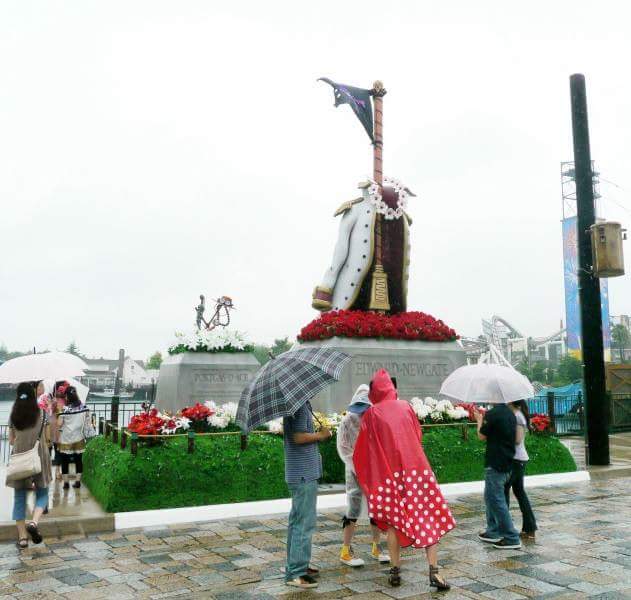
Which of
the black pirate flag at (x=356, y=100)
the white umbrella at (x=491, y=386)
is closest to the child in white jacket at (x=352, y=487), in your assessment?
the white umbrella at (x=491, y=386)

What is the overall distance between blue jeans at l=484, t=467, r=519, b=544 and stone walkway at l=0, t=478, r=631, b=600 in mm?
177

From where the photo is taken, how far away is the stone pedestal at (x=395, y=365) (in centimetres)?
1161

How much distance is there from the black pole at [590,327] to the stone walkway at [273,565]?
4642 millimetres

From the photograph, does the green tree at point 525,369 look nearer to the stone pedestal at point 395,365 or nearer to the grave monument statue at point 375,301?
the grave monument statue at point 375,301

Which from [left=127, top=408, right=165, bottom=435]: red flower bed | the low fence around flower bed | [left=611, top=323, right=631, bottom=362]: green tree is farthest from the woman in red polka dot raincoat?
[left=611, top=323, right=631, bottom=362]: green tree

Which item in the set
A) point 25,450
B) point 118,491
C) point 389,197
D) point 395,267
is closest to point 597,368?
point 395,267

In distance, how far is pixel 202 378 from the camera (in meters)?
14.1

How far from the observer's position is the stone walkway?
493 cm

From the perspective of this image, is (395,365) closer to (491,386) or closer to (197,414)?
(197,414)

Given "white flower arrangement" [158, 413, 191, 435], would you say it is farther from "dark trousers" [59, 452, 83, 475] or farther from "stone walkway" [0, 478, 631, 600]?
"dark trousers" [59, 452, 83, 475]

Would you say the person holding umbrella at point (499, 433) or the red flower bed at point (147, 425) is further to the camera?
the red flower bed at point (147, 425)

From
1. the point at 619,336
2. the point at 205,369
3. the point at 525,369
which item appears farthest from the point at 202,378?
the point at 619,336

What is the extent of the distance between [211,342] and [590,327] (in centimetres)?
790

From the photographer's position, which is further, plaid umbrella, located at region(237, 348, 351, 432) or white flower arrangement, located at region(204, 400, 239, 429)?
white flower arrangement, located at region(204, 400, 239, 429)
